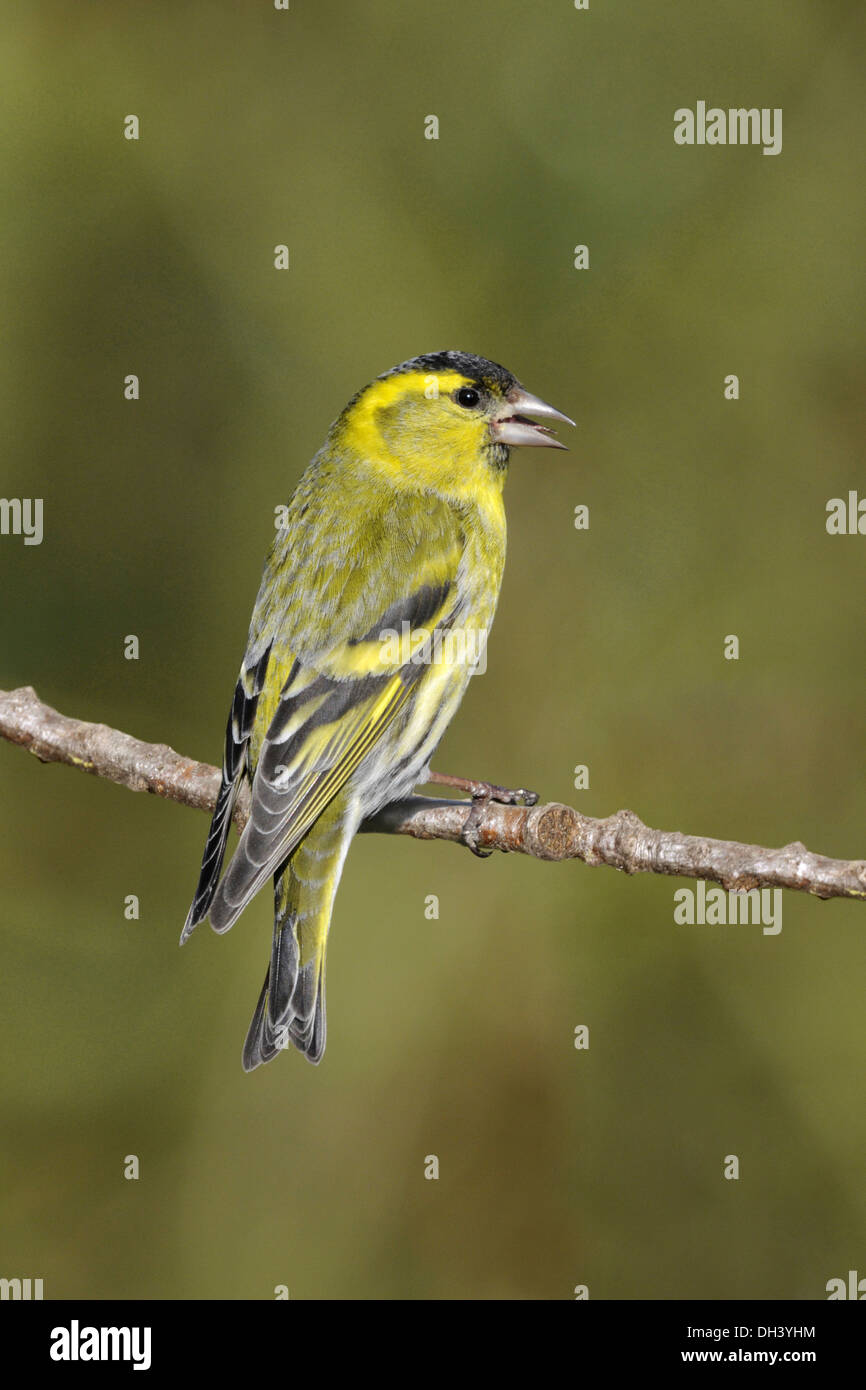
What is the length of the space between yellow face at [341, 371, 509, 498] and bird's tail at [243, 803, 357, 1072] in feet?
4.09

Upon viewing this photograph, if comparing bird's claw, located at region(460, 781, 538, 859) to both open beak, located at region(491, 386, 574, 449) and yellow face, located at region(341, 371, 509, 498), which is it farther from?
open beak, located at region(491, 386, 574, 449)

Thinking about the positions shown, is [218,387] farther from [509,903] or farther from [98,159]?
[509,903]

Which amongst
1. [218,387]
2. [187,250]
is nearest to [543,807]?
[218,387]

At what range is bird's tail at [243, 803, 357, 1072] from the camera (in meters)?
4.27

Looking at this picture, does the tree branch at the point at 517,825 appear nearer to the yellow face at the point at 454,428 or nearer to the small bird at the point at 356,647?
the small bird at the point at 356,647

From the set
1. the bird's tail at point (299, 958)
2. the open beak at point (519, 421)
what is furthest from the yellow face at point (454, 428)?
the bird's tail at point (299, 958)

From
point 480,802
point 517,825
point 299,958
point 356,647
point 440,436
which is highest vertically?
point 440,436

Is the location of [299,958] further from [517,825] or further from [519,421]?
[519,421]

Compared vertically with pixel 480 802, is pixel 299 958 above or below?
below

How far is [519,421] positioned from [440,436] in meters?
0.27

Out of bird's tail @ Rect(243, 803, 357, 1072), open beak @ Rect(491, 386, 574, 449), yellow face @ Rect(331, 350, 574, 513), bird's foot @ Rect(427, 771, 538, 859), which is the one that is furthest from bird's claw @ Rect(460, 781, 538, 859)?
open beak @ Rect(491, 386, 574, 449)

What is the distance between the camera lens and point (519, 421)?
16.3ft

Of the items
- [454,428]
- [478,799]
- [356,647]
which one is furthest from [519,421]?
[478,799]

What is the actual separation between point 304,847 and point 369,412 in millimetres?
1583
